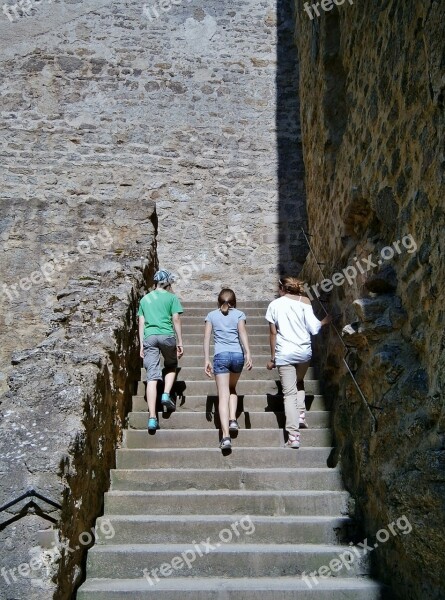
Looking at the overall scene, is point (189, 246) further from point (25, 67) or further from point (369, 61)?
point (369, 61)

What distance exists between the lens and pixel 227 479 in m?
3.97

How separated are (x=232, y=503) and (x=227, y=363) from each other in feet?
3.55

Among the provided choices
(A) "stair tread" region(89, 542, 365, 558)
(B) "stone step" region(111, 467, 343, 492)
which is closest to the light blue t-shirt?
(B) "stone step" region(111, 467, 343, 492)

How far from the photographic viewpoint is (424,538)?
8.84ft

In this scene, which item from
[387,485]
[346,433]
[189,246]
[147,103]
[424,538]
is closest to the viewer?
[424,538]

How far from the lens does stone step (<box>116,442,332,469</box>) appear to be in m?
4.15

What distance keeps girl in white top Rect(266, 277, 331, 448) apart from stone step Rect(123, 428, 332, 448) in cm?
15

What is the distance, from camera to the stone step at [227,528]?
352 centimetres

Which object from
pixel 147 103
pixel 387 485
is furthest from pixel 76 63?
pixel 387 485

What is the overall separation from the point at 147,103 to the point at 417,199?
23.9 feet

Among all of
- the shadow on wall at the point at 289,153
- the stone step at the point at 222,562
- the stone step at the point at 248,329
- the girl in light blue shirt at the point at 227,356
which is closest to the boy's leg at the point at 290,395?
the girl in light blue shirt at the point at 227,356

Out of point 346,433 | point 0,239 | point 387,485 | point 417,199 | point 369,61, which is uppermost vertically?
point 369,61

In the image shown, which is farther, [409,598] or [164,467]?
[164,467]

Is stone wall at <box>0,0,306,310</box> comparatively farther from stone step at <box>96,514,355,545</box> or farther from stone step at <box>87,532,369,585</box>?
stone step at <box>87,532,369,585</box>
